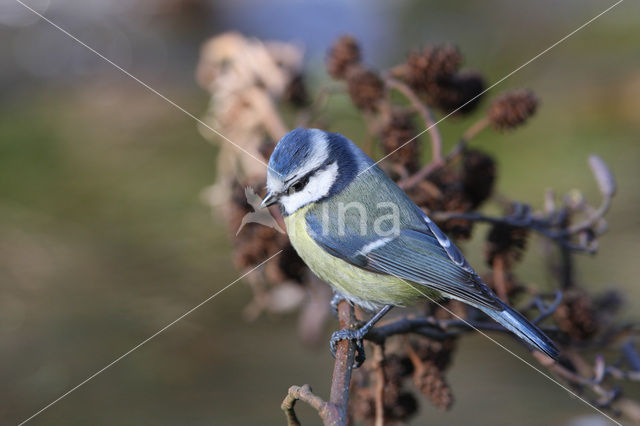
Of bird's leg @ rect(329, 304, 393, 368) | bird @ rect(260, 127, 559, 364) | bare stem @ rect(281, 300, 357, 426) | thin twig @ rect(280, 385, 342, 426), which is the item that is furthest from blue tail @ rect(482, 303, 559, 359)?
thin twig @ rect(280, 385, 342, 426)

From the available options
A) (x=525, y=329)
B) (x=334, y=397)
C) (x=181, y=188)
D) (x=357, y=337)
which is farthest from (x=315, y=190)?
(x=181, y=188)

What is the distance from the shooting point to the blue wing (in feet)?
3.54

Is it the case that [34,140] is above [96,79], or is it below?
below

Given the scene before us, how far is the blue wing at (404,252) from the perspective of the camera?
3.54 ft

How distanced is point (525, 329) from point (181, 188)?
77.6 inches

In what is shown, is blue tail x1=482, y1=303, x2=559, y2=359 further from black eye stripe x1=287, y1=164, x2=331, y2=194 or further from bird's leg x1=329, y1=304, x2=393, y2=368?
black eye stripe x1=287, y1=164, x2=331, y2=194

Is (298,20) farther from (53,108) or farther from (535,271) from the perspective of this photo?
(535,271)

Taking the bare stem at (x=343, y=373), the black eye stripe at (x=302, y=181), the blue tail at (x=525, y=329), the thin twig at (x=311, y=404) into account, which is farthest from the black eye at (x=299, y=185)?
the thin twig at (x=311, y=404)

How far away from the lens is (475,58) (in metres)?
3.48

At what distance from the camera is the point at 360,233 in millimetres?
1096

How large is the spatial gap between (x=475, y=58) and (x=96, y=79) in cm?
203

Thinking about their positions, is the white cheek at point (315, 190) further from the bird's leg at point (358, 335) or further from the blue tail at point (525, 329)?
the blue tail at point (525, 329)

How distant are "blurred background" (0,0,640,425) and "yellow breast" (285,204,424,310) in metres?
0.57

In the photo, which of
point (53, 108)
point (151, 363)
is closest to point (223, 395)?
→ point (151, 363)
